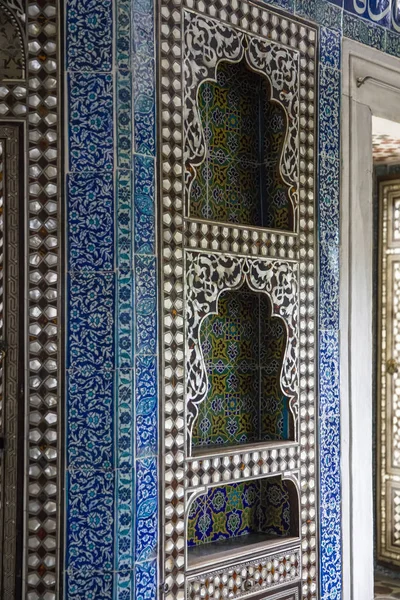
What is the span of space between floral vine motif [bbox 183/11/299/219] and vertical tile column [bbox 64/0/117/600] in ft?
1.18

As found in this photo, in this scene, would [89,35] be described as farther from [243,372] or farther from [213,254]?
[243,372]

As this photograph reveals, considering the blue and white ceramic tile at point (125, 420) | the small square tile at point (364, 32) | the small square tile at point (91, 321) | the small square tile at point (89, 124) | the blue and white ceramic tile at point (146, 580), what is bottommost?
the blue and white ceramic tile at point (146, 580)

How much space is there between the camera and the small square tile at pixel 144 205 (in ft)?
9.07

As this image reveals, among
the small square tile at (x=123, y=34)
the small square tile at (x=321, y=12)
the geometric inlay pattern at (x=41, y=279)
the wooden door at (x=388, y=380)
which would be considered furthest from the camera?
the wooden door at (x=388, y=380)

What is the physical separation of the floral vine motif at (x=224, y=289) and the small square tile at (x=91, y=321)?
0.36 metres

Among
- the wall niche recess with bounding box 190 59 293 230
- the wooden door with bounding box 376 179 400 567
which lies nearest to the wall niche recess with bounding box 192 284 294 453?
the wall niche recess with bounding box 190 59 293 230

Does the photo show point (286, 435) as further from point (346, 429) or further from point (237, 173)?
point (237, 173)

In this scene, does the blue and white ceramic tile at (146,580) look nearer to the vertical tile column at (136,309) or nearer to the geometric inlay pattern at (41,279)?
the vertical tile column at (136,309)

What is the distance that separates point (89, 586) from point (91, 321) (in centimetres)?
91

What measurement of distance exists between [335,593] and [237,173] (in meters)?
1.93

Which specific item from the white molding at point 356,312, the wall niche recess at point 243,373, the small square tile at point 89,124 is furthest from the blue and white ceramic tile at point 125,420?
the white molding at point 356,312

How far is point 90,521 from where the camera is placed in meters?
2.67

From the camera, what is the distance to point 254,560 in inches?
123

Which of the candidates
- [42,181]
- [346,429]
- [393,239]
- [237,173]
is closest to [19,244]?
[42,181]
